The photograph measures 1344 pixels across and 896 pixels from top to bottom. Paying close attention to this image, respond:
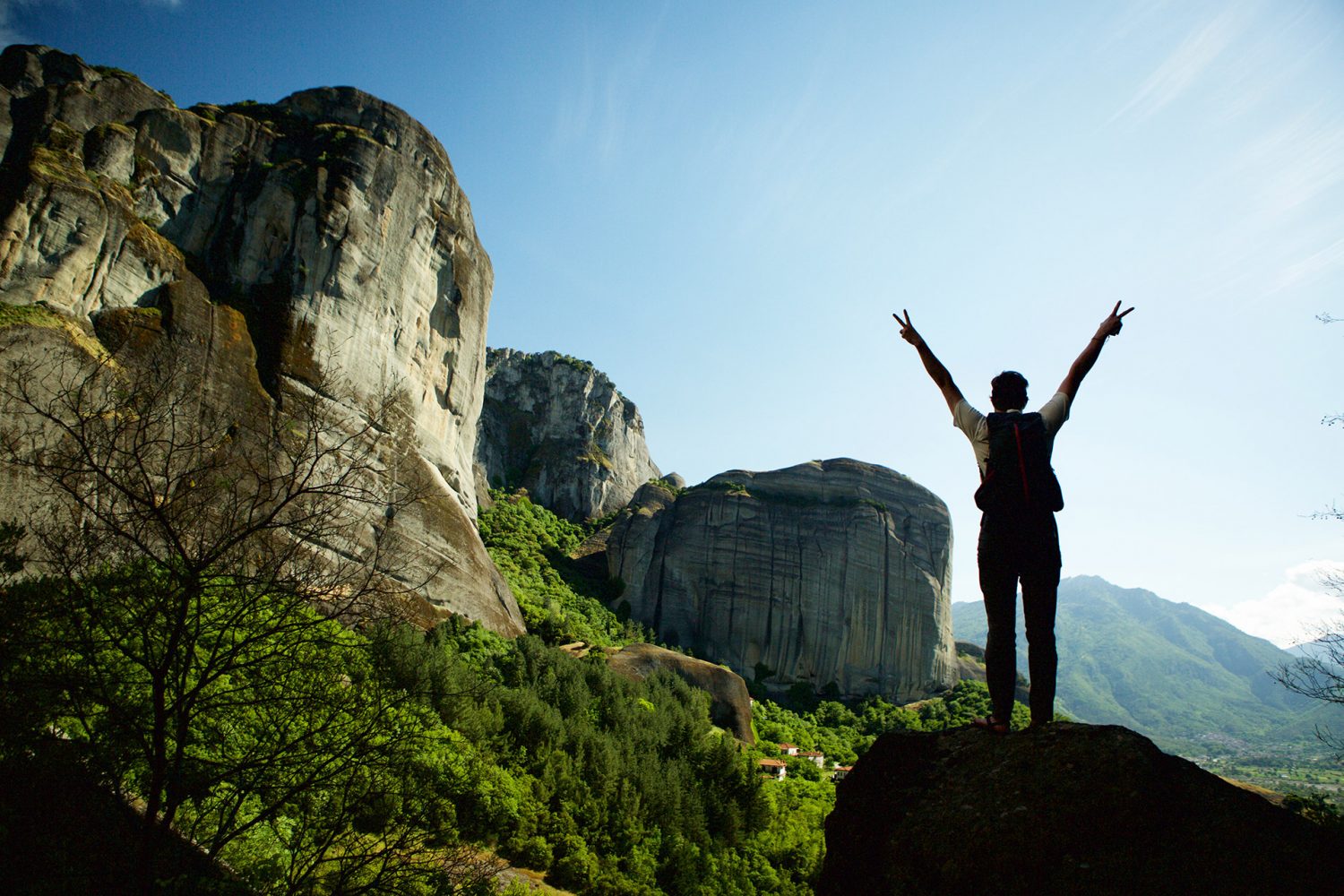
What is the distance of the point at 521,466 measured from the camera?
78.7 m

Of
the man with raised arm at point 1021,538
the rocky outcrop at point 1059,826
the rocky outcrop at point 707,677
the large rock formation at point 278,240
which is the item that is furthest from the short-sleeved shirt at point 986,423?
the rocky outcrop at point 707,677

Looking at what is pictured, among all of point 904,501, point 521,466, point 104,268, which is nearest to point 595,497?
point 521,466

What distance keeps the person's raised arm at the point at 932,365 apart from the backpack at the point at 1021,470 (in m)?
0.51

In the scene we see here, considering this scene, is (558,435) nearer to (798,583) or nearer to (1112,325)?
(798,583)

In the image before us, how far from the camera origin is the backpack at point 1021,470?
349 centimetres

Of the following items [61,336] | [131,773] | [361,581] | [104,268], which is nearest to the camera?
[361,581]

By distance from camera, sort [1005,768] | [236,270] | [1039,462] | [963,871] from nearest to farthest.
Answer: [963,871], [1005,768], [1039,462], [236,270]

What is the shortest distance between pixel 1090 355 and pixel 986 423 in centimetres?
72

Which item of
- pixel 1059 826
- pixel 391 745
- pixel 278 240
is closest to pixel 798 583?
pixel 278 240

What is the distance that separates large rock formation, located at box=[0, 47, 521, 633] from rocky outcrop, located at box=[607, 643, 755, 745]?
764 centimetres

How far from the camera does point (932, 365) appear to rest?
4195 millimetres

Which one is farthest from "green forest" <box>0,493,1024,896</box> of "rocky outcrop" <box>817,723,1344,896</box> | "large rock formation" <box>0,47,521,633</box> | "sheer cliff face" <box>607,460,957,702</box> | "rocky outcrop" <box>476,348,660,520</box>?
"rocky outcrop" <box>476,348,660,520</box>

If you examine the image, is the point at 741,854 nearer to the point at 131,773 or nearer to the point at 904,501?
the point at 131,773

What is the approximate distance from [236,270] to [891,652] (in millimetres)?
56197
